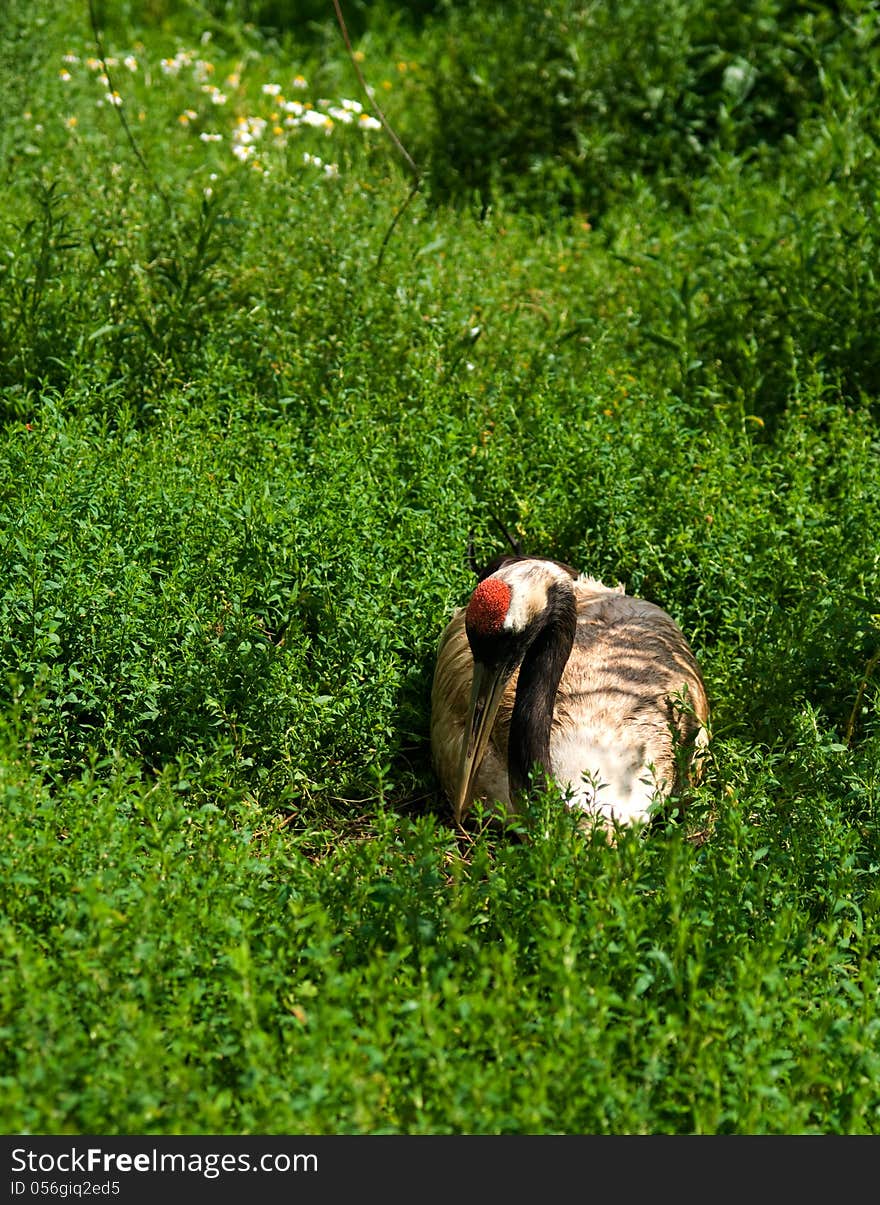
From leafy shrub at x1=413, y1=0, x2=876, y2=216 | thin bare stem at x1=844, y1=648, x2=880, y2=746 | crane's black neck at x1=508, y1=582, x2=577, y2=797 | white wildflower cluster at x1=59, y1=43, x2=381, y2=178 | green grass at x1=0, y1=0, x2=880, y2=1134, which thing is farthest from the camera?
leafy shrub at x1=413, y1=0, x2=876, y2=216

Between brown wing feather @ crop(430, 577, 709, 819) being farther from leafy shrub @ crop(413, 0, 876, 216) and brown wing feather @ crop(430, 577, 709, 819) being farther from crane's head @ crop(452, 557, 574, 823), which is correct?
leafy shrub @ crop(413, 0, 876, 216)

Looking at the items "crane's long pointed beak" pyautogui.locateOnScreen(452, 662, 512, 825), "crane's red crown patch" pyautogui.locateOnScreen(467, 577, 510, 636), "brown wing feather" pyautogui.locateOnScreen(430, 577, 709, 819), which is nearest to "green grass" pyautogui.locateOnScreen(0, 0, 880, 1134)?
"brown wing feather" pyautogui.locateOnScreen(430, 577, 709, 819)

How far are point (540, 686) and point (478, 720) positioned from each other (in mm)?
310

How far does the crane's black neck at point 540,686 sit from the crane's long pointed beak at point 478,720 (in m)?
0.12

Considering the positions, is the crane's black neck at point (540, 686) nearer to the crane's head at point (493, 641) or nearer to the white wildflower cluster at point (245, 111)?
the crane's head at point (493, 641)

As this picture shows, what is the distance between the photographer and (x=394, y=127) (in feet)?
29.4

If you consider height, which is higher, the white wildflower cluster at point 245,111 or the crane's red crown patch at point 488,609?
the white wildflower cluster at point 245,111

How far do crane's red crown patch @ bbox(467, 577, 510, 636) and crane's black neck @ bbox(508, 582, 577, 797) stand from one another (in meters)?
0.32

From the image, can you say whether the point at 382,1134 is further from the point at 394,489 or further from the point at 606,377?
the point at 606,377

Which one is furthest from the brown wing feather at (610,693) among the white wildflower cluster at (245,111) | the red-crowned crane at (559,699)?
the white wildflower cluster at (245,111)

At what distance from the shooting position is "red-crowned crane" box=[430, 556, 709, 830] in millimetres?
4402

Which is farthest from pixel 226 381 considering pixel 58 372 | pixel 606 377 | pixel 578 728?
pixel 578 728

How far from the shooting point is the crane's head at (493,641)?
4371 millimetres

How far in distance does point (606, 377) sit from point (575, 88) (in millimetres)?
3055
